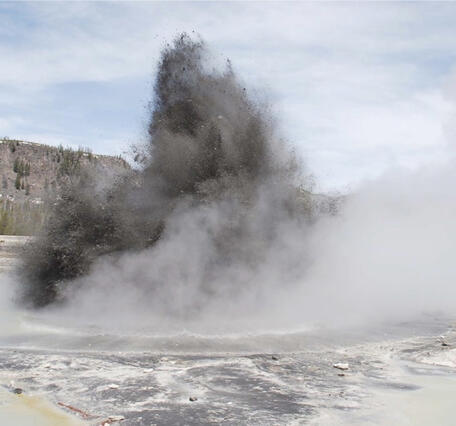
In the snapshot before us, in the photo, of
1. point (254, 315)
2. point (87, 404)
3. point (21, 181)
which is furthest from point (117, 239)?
point (21, 181)

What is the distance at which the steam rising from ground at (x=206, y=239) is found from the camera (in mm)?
13203

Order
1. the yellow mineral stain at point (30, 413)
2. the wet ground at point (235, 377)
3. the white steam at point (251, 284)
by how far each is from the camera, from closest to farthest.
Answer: the yellow mineral stain at point (30, 413) < the wet ground at point (235, 377) < the white steam at point (251, 284)

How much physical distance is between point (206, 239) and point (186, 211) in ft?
2.84

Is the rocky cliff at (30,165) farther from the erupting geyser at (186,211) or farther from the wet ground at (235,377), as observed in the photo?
the wet ground at (235,377)

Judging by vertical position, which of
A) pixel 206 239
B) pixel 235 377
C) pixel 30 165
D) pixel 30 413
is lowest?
pixel 30 413

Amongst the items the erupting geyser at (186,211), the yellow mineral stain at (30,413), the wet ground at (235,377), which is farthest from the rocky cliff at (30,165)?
the yellow mineral stain at (30,413)

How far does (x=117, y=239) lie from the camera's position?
1443cm

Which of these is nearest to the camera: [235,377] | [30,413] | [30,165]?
[30,413]

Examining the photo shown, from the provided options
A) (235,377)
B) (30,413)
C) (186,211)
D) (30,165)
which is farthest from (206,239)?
(30,165)

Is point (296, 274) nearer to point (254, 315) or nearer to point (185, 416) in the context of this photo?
point (254, 315)

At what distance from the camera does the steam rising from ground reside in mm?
13203

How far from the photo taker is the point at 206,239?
533 inches

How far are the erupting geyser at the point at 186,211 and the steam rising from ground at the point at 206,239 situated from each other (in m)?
0.03

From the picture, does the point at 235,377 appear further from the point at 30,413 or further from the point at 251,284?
the point at 251,284
